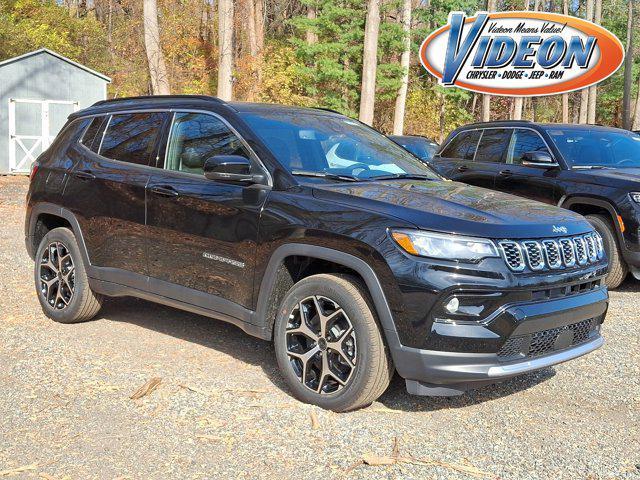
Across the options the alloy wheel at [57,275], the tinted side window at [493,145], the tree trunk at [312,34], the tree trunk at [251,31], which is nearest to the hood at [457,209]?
the alloy wheel at [57,275]

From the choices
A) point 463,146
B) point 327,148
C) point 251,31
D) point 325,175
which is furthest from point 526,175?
point 251,31

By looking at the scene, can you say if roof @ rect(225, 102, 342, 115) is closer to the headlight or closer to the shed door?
the headlight

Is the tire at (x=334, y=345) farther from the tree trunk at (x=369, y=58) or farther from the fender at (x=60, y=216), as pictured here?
the tree trunk at (x=369, y=58)

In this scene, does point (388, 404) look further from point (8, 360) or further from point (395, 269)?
point (8, 360)

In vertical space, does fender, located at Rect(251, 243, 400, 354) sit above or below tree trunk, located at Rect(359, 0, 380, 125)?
below

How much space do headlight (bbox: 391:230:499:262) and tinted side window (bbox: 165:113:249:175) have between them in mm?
1548

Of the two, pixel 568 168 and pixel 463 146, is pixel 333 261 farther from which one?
pixel 463 146

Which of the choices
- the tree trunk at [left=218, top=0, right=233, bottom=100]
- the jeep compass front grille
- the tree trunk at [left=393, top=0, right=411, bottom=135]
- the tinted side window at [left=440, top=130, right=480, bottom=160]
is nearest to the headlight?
the jeep compass front grille

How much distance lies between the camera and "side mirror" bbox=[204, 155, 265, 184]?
4656 millimetres

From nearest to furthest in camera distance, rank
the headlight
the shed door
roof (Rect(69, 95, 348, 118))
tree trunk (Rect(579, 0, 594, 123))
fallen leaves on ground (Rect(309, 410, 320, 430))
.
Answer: the headlight < fallen leaves on ground (Rect(309, 410, 320, 430)) < roof (Rect(69, 95, 348, 118)) < the shed door < tree trunk (Rect(579, 0, 594, 123))

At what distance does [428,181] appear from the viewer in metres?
5.23

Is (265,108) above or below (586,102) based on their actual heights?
below

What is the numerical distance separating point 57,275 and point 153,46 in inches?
991

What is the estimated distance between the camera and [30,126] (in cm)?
2305
